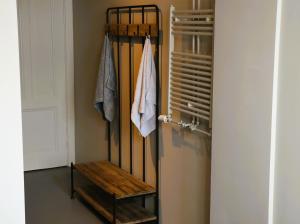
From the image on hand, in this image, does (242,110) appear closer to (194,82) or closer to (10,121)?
(194,82)

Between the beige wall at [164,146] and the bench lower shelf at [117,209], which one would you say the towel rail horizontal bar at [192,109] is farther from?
the bench lower shelf at [117,209]

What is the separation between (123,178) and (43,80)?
1.99m

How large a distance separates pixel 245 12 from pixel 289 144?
2.76 ft

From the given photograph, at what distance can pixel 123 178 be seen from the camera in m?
4.71

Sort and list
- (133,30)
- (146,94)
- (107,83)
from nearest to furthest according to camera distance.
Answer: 1. (146,94)
2. (133,30)
3. (107,83)

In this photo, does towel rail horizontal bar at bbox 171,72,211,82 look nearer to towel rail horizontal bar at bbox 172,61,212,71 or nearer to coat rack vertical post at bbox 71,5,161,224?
towel rail horizontal bar at bbox 172,61,212,71

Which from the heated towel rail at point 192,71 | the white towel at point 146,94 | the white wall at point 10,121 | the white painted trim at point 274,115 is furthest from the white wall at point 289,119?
the white towel at point 146,94

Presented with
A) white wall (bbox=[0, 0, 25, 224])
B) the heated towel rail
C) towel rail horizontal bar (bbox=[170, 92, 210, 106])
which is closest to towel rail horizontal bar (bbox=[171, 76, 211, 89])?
the heated towel rail

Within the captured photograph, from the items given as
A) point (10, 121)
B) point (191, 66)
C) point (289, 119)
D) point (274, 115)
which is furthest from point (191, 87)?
point (10, 121)

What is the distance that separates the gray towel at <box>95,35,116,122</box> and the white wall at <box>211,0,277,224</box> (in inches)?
72.7

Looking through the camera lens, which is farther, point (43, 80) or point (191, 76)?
point (43, 80)

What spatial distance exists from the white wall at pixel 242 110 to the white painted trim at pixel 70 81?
312 centimetres

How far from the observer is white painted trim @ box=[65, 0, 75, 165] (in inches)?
241

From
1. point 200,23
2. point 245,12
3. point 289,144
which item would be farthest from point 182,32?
point 289,144
